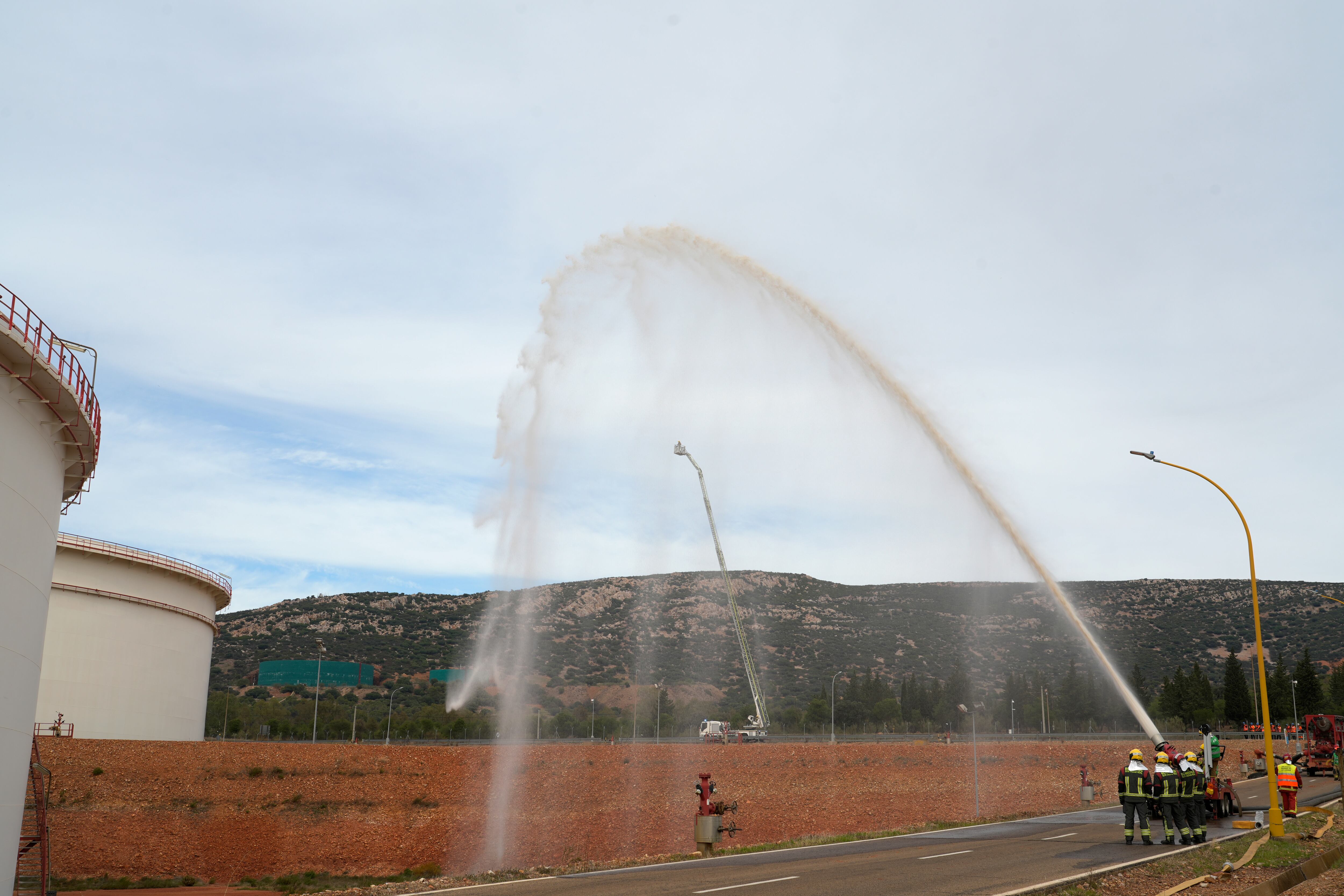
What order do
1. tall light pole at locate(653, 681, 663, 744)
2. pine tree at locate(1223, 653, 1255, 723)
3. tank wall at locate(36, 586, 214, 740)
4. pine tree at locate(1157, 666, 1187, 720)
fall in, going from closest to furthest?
1. tank wall at locate(36, 586, 214, 740)
2. tall light pole at locate(653, 681, 663, 744)
3. pine tree at locate(1157, 666, 1187, 720)
4. pine tree at locate(1223, 653, 1255, 723)

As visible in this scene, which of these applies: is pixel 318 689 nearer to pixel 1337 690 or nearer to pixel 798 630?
pixel 798 630

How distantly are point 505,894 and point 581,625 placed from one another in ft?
409

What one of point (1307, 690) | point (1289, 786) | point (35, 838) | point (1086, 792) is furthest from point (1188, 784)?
point (1307, 690)

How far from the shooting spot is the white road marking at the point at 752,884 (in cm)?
1549

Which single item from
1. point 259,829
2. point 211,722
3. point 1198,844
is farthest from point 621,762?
point 211,722

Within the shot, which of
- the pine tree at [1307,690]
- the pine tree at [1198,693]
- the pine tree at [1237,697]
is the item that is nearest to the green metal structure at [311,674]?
the pine tree at [1198,693]

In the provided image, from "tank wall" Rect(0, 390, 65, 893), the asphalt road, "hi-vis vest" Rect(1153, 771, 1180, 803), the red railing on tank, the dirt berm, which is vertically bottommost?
the dirt berm

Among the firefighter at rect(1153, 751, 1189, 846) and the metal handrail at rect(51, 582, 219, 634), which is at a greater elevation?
the metal handrail at rect(51, 582, 219, 634)

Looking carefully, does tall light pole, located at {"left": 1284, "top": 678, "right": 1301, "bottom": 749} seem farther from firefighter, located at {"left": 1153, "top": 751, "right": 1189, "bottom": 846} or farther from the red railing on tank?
Result: the red railing on tank

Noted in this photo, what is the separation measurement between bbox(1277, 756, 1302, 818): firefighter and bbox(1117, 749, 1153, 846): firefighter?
3.99 meters

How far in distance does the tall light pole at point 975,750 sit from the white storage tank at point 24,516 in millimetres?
29508

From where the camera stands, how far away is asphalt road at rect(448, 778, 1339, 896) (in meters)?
15.7

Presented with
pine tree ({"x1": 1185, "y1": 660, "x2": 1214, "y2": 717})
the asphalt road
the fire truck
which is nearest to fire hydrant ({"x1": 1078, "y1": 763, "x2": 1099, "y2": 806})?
the asphalt road

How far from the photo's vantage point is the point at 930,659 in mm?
129250
